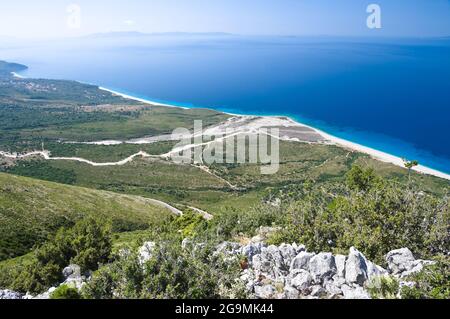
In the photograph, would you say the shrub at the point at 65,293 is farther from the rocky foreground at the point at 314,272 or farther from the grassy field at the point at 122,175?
the grassy field at the point at 122,175

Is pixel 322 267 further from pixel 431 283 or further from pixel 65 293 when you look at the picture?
pixel 65 293

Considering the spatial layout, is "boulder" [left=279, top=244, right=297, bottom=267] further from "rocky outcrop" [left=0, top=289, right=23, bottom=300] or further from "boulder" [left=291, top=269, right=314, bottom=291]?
"rocky outcrop" [left=0, top=289, right=23, bottom=300]

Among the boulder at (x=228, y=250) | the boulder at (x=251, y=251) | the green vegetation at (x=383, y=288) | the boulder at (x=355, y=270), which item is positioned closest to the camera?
the green vegetation at (x=383, y=288)

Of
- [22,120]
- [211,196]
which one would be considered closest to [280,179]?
[211,196]

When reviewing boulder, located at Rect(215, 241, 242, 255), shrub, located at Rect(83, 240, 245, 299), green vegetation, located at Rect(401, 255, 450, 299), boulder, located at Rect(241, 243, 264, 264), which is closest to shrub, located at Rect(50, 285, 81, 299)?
shrub, located at Rect(83, 240, 245, 299)

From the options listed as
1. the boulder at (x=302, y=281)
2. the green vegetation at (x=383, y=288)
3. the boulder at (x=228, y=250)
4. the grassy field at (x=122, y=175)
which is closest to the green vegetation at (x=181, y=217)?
the green vegetation at (x=383, y=288)

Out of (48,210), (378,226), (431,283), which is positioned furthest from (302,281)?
(48,210)
